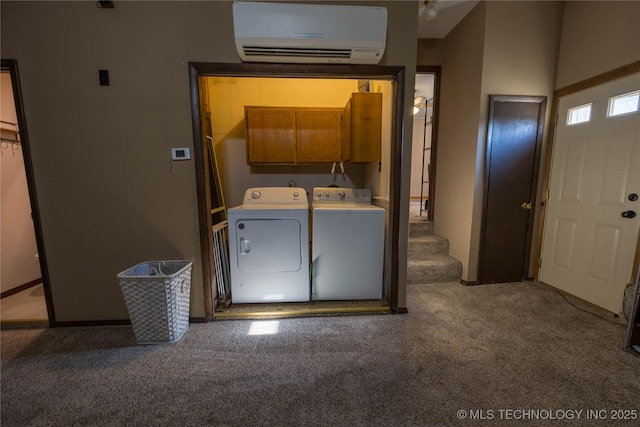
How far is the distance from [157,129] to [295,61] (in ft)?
3.95

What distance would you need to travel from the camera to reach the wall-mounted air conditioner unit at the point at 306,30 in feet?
5.80

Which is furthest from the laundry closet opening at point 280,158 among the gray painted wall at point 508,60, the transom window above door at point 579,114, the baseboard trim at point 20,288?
the baseboard trim at point 20,288

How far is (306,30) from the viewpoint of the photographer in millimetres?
1794

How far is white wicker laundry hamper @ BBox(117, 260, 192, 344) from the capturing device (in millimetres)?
1906

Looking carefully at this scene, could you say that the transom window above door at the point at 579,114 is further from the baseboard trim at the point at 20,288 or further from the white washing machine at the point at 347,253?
the baseboard trim at the point at 20,288

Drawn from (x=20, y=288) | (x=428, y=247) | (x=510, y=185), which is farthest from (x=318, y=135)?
(x=20, y=288)

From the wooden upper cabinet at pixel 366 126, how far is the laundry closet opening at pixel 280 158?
4 cm

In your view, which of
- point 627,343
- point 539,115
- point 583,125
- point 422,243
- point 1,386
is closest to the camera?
point 1,386

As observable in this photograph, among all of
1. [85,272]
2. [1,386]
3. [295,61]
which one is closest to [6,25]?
[85,272]

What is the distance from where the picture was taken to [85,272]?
2.20 m

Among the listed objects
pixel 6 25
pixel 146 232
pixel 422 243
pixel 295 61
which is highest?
pixel 6 25

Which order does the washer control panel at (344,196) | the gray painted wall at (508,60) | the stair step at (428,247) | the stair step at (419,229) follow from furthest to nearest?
the stair step at (419,229), the stair step at (428,247), the washer control panel at (344,196), the gray painted wall at (508,60)

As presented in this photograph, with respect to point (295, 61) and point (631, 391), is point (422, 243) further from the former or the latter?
point (295, 61)

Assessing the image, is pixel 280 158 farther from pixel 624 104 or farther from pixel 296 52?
pixel 624 104
